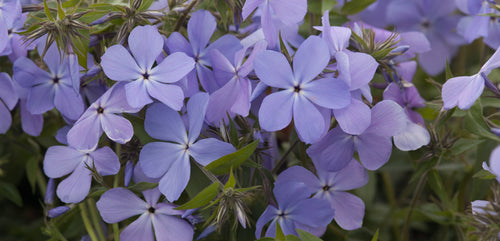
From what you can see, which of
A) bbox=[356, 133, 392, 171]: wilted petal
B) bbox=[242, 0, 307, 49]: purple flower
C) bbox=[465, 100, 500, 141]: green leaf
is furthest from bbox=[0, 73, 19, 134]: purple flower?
bbox=[465, 100, 500, 141]: green leaf

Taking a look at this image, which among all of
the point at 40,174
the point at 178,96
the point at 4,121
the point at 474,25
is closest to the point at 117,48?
the point at 178,96

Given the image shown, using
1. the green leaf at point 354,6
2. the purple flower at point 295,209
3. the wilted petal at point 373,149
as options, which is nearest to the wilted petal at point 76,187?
the purple flower at point 295,209

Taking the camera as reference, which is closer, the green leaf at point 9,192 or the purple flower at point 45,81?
the purple flower at point 45,81

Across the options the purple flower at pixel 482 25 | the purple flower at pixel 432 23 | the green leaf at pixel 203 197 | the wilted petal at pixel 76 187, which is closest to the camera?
the green leaf at pixel 203 197

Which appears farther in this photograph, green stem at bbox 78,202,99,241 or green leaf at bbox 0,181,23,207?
green leaf at bbox 0,181,23,207

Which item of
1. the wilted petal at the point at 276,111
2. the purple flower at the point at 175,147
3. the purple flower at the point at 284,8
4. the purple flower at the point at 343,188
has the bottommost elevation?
the purple flower at the point at 343,188

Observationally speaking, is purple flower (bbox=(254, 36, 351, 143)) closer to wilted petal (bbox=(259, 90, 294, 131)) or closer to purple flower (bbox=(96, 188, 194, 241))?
wilted petal (bbox=(259, 90, 294, 131))

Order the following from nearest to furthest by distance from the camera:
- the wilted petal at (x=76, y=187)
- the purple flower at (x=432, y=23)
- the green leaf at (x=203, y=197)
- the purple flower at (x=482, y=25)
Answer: the green leaf at (x=203, y=197) < the wilted petal at (x=76, y=187) < the purple flower at (x=482, y=25) < the purple flower at (x=432, y=23)

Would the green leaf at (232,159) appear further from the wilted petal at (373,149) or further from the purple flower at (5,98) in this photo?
the purple flower at (5,98)
